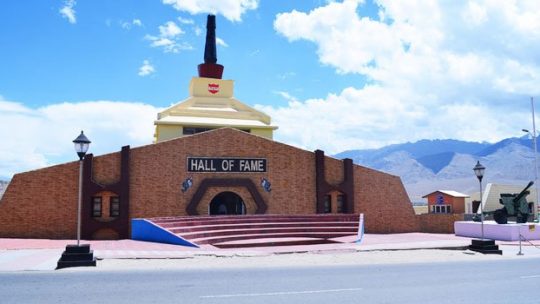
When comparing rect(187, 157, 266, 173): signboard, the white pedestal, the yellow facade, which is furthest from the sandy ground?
the yellow facade

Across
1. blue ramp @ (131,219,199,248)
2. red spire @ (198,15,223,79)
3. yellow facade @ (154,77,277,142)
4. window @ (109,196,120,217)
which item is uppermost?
red spire @ (198,15,223,79)

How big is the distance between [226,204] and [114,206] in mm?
6787

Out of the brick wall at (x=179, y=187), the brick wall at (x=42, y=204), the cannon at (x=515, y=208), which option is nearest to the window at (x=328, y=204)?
the brick wall at (x=179, y=187)

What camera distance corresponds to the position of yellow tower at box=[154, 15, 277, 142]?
35.0 m

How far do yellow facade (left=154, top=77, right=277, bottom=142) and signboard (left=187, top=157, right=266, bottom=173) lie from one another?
6695 millimetres

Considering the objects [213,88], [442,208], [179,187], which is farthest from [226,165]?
[442,208]

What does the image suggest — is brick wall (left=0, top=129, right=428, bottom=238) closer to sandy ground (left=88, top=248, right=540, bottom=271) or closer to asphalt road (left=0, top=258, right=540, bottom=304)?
sandy ground (left=88, top=248, right=540, bottom=271)

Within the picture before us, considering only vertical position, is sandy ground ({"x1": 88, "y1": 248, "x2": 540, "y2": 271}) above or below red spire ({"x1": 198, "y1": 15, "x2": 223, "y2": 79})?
below

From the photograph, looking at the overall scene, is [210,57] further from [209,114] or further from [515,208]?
[515,208]

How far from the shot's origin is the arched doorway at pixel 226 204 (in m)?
30.3

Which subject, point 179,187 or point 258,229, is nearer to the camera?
point 258,229

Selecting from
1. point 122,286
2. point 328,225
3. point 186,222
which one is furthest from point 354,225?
point 122,286

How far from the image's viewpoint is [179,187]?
28.0 metres

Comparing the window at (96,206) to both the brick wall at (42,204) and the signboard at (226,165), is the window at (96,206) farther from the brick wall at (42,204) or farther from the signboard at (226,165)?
the signboard at (226,165)
